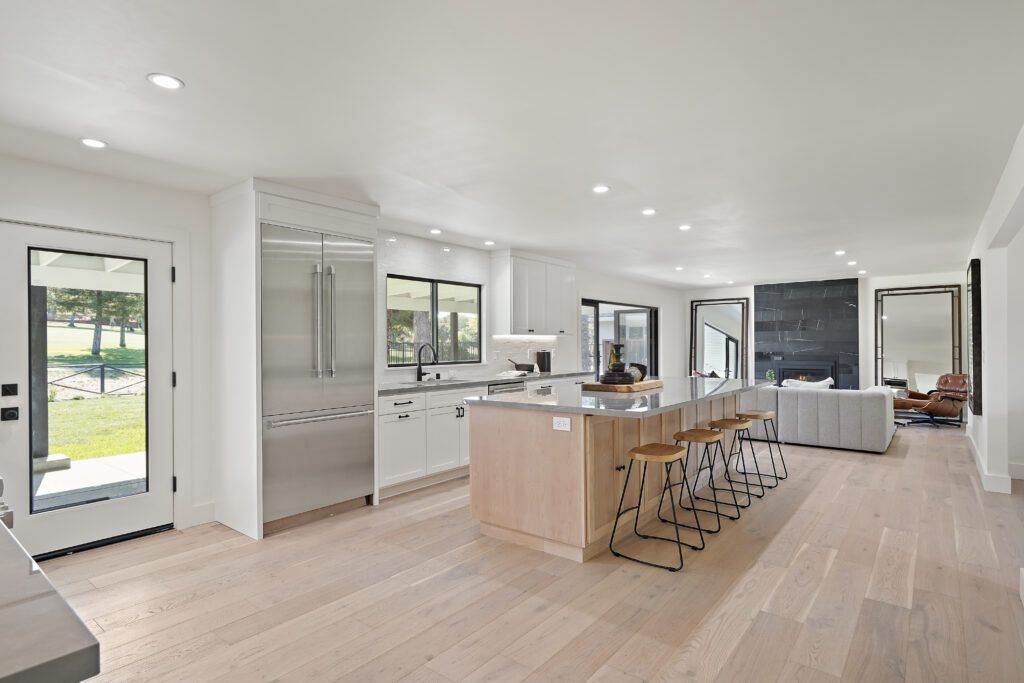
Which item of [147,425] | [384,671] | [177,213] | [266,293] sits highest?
[177,213]

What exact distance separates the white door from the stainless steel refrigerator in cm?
80

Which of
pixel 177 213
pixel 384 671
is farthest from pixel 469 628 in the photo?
pixel 177 213

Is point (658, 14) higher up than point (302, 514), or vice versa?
point (658, 14)

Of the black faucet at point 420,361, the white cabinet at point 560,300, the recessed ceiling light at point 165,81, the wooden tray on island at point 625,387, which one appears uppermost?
the recessed ceiling light at point 165,81

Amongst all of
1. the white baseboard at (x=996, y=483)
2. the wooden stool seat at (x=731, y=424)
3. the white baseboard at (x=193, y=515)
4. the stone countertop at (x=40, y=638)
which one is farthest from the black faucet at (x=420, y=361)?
the white baseboard at (x=996, y=483)

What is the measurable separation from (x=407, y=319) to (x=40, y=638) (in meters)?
5.08

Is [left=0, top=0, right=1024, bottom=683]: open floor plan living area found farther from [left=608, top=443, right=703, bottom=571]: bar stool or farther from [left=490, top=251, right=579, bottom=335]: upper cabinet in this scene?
[left=490, top=251, right=579, bottom=335]: upper cabinet

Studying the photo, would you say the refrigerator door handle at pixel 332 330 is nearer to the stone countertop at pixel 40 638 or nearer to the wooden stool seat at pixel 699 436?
the wooden stool seat at pixel 699 436

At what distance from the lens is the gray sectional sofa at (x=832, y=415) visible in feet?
21.2

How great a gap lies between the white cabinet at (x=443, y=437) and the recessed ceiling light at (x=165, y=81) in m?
3.30

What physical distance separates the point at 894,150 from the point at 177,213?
189 inches

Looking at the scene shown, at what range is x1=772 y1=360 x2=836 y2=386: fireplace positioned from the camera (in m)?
9.86

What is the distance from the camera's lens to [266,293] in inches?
152

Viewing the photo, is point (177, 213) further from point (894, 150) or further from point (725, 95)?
point (894, 150)
